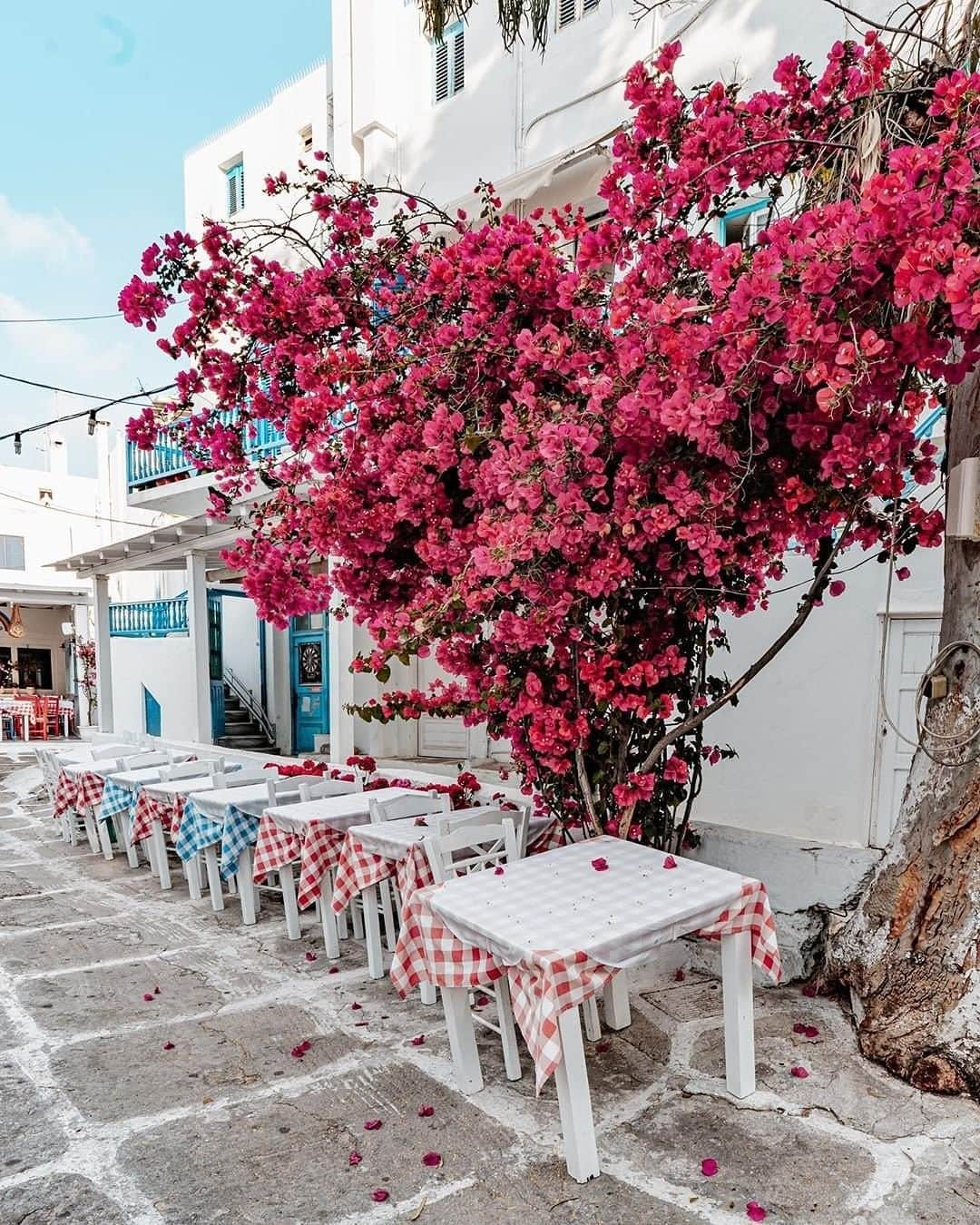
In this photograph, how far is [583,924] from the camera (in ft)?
9.51

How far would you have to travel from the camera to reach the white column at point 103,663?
1293 centimetres

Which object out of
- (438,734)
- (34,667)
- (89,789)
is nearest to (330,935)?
(438,734)

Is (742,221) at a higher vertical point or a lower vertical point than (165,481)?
higher

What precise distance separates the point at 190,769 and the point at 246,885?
73.7 inches

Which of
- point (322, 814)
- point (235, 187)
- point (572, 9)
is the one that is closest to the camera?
point (322, 814)

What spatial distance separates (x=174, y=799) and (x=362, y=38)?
7.75 m

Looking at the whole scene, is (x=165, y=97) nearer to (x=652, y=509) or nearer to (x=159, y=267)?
(x=159, y=267)

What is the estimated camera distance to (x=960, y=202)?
7.77 ft

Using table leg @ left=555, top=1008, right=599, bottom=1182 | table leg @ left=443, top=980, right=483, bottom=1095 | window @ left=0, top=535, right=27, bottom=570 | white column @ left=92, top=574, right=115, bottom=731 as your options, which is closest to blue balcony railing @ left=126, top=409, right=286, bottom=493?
white column @ left=92, top=574, right=115, bottom=731

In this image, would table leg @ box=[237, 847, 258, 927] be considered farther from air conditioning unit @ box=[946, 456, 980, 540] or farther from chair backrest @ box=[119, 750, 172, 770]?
air conditioning unit @ box=[946, 456, 980, 540]

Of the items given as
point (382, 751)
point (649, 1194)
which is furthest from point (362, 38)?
point (649, 1194)

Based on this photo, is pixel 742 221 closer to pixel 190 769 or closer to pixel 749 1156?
pixel 749 1156

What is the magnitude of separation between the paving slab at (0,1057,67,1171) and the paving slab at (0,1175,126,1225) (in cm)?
6

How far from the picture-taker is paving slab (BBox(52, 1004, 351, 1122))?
3.37 metres
